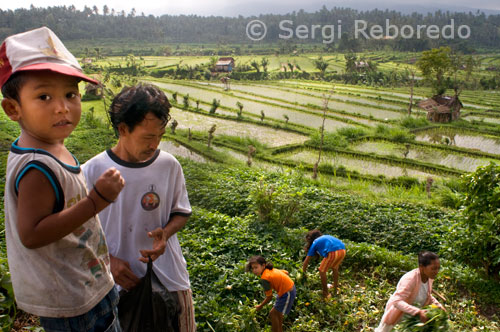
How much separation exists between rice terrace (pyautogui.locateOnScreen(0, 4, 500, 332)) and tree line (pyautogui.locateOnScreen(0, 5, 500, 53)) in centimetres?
1865

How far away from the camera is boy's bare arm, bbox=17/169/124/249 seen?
1207 mm

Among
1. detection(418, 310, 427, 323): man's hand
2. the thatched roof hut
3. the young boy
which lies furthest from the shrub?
the young boy

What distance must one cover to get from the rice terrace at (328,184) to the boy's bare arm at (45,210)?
1.39 metres

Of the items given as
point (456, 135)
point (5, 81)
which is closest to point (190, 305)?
point (5, 81)

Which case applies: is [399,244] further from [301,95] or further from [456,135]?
[301,95]

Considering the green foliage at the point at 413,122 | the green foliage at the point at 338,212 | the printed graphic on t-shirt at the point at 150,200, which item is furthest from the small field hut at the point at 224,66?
the printed graphic on t-shirt at the point at 150,200

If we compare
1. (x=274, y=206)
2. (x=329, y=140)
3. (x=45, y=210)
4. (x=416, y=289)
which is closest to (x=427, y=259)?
(x=416, y=289)

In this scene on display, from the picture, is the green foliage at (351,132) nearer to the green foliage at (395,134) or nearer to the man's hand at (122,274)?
the green foliage at (395,134)

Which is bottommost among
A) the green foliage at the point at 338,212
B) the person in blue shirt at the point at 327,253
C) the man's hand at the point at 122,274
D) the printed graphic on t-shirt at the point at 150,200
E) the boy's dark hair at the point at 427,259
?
the green foliage at the point at 338,212

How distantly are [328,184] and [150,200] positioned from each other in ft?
30.0

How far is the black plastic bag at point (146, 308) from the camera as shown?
1.64 meters

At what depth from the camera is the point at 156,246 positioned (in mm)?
1623

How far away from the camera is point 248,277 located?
4285mm

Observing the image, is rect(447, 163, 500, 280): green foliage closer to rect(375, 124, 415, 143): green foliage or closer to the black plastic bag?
the black plastic bag
